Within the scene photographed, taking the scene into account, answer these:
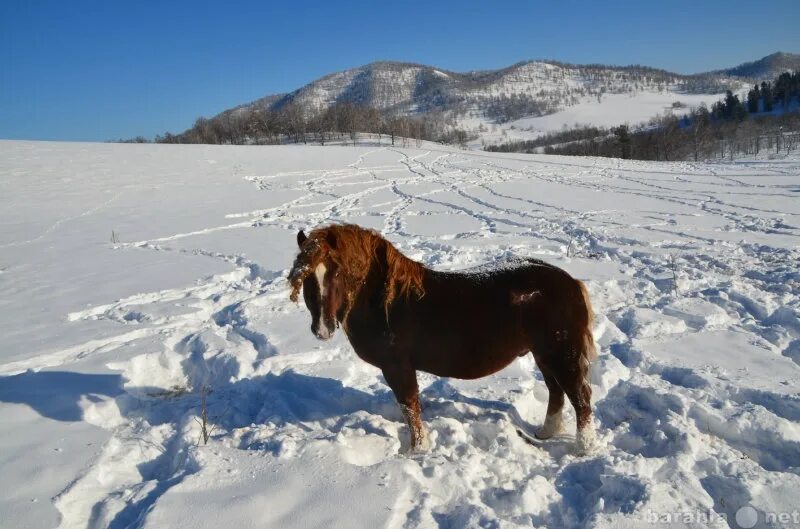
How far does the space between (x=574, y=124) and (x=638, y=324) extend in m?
182

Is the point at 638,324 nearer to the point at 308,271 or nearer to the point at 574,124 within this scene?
the point at 308,271

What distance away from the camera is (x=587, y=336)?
2934 millimetres

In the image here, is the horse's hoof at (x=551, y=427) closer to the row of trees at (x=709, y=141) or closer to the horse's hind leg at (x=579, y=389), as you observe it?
the horse's hind leg at (x=579, y=389)

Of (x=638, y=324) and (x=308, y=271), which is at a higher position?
(x=308, y=271)

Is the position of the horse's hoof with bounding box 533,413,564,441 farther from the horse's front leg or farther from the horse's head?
the horse's head

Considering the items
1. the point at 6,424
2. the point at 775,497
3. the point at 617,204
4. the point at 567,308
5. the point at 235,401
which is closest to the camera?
the point at 775,497

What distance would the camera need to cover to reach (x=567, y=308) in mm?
2855

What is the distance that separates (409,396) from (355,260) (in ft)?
3.55

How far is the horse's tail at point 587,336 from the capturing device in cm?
290

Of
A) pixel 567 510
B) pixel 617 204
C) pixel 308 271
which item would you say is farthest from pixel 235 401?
pixel 617 204

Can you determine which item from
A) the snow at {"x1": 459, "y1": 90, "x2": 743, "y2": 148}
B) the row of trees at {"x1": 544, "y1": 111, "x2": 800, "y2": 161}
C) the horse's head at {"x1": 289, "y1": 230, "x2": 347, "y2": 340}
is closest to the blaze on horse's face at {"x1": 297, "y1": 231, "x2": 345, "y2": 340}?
the horse's head at {"x1": 289, "y1": 230, "x2": 347, "y2": 340}

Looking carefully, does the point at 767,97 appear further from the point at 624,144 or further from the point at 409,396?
the point at 409,396

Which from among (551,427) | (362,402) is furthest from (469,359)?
(362,402)

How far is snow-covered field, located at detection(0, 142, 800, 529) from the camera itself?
2.32m
